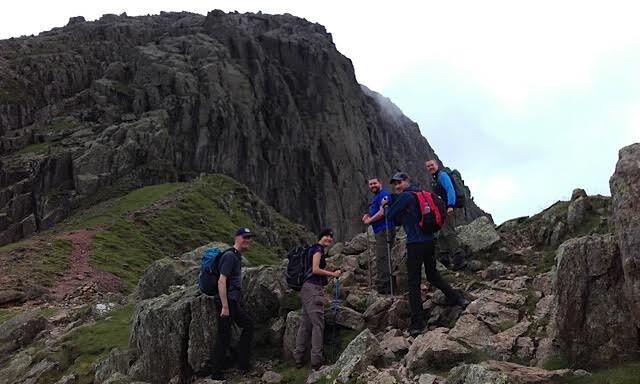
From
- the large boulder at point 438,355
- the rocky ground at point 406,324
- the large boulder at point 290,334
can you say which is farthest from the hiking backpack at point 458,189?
the large boulder at point 438,355

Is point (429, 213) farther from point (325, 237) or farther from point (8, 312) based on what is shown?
point (8, 312)

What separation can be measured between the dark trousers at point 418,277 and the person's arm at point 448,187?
2.66m

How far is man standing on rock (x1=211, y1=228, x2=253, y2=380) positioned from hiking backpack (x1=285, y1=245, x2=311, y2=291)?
1339 millimetres

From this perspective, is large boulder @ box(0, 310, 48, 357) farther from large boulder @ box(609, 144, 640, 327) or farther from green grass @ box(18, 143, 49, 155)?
green grass @ box(18, 143, 49, 155)

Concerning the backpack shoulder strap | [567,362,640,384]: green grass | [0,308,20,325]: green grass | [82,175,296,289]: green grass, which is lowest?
[567,362,640,384]: green grass

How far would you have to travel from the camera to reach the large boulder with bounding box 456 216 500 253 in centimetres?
2047

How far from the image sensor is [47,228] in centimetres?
7988

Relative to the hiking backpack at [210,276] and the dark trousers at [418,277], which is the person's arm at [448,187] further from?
the hiking backpack at [210,276]

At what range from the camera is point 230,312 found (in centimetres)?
1480

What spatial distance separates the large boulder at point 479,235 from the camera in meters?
20.5

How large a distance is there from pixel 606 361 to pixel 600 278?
4.80 ft

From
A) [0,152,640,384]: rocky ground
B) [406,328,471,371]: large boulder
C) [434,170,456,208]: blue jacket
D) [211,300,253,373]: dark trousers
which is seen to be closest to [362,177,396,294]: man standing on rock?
[0,152,640,384]: rocky ground

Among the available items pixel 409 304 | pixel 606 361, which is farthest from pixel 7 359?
pixel 606 361

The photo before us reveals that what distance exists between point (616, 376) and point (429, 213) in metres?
5.65
